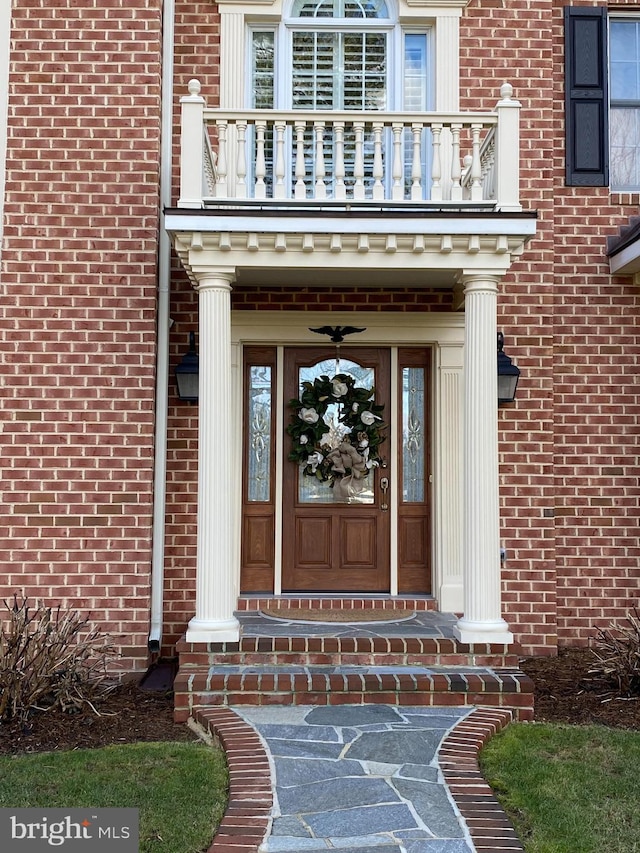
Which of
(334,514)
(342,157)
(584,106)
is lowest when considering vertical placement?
(334,514)

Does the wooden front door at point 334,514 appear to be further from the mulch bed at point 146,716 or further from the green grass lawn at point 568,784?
the green grass lawn at point 568,784

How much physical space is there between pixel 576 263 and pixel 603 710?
411 centimetres

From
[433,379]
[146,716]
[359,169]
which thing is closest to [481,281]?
[359,169]

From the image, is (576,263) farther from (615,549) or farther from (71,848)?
(71,848)

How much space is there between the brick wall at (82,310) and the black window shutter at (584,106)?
386 centimetres

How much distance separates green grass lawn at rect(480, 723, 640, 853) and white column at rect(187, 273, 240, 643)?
7.02 ft

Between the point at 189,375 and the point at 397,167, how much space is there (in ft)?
8.00

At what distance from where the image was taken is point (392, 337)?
7746mm

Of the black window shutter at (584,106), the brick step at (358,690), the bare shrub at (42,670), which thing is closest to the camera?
the bare shrub at (42,670)

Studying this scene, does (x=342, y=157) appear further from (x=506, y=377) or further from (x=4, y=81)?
(x=4, y=81)

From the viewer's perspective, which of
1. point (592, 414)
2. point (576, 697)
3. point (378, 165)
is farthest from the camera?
point (592, 414)

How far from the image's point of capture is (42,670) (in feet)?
18.2

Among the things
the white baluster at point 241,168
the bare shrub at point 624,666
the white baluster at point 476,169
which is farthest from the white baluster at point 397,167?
the bare shrub at point 624,666

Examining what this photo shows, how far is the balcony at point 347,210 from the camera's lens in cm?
613
